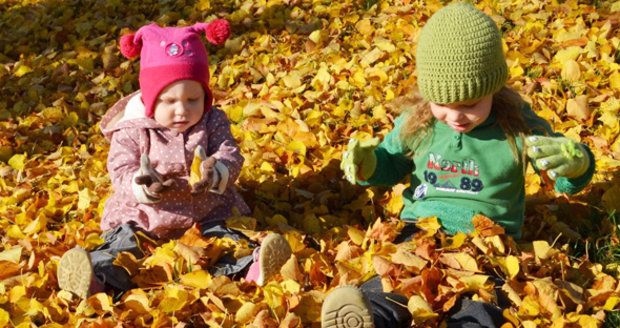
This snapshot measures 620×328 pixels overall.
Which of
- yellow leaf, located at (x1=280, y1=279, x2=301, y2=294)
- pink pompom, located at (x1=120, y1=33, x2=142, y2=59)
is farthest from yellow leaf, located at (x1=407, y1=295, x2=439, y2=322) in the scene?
pink pompom, located at (x1=120, y1=33, x2=142, y2=59)

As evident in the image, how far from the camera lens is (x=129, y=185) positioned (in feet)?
10.3

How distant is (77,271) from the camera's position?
2818mm

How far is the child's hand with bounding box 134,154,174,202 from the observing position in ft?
9.88

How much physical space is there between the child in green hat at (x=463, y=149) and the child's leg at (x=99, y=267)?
882mm

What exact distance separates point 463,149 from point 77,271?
54.9 inches

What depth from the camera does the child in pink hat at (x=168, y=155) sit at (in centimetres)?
307

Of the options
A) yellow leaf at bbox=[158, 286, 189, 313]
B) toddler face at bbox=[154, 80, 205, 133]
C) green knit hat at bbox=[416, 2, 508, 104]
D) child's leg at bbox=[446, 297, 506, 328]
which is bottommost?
yellow leaf at bbox=[158, 286, 189, 313]

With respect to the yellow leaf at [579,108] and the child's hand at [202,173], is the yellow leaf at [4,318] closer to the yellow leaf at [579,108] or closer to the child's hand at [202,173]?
the child's hand at [202,173]

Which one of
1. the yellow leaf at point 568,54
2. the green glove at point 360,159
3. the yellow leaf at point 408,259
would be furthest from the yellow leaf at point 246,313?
the yellow leaf at point 568,54

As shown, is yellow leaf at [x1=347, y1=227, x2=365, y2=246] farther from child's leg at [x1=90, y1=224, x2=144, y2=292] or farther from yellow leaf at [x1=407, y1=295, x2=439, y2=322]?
child's leg at [x1=90, y1=224, x2=144, y2=292]

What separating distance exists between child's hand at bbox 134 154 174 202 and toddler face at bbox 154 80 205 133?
0.18 metres

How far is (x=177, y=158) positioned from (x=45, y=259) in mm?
663

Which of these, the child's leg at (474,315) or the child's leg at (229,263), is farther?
the child's leg at (229,263)

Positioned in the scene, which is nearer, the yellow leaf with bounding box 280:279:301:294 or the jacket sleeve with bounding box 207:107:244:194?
the yellow leaf with bounding box 280:279:301:294
